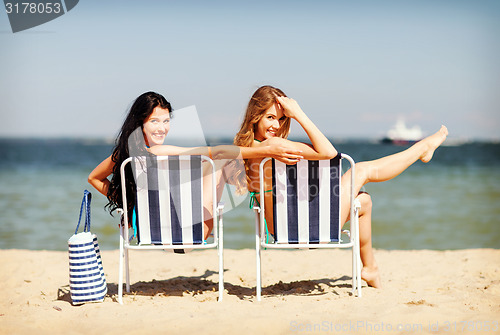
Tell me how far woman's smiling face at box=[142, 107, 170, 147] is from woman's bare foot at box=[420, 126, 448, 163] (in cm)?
207

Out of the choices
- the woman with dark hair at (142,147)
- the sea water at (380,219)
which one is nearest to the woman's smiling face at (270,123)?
the woman with dark hair at (142,147)

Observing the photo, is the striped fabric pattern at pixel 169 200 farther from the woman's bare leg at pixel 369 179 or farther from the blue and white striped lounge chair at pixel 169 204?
the woman's bare leg at pixel 369 179

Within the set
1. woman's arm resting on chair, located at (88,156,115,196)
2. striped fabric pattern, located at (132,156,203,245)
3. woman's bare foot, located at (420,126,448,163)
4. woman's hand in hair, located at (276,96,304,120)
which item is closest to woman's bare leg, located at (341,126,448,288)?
woman's bare foot, located at (420,126,448,163)

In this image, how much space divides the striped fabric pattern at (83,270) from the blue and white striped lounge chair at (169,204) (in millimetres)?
194

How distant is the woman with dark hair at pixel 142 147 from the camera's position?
3457mm

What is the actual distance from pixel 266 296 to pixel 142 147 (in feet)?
4.86

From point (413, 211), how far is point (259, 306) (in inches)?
305

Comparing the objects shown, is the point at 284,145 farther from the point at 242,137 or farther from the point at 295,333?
the point at 295,333

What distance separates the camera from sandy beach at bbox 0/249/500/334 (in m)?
2.81

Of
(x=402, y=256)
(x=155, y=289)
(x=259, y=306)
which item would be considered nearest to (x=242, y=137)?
(x=259, y=306)

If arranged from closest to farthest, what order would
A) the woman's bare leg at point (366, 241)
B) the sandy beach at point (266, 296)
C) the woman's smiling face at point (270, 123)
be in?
the sandy beach at point (266, 296) < the woman's smiling face at point (270, 123) < the woman's bare leg at point (366, 241)

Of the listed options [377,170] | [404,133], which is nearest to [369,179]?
[377,170]

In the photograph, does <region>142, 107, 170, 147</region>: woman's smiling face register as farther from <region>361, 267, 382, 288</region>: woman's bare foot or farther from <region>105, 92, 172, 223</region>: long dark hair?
<region>361, 267, 382, 288</region>: woman's bare foot

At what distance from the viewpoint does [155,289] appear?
13.0 feet
